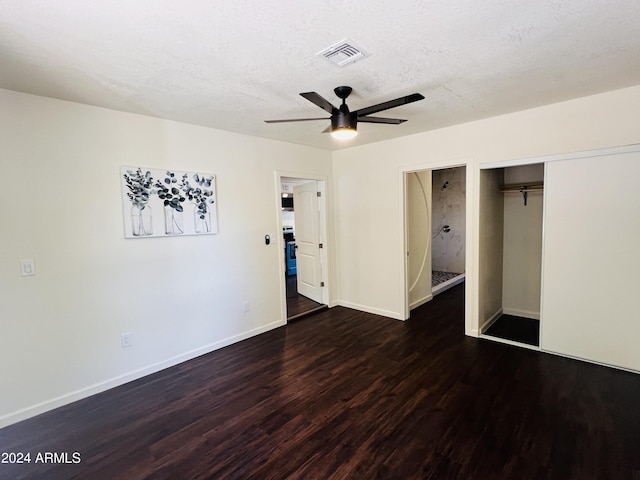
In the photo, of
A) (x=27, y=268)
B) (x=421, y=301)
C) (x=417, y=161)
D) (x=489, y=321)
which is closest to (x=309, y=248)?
(x=421, y=301)

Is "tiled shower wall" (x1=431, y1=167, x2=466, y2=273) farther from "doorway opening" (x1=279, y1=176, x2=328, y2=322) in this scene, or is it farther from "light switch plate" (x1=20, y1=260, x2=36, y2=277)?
"light switch plate" (x1=20, y1=260, x2=36, y2=277)

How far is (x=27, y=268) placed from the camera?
2.40m

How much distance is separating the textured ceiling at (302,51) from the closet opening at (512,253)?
145 centimetres

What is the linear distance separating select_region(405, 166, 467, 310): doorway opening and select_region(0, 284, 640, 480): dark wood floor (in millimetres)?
1789

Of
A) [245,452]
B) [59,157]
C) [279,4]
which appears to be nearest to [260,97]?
[279,4]

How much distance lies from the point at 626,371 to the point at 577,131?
2265 mm

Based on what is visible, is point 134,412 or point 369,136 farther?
point 369,136

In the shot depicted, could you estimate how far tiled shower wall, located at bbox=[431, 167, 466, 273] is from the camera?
675 cm

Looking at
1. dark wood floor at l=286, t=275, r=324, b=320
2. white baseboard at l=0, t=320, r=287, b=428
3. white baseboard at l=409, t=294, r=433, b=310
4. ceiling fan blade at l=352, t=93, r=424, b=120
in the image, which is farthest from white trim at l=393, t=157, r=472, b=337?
white baseboard at l=0, t=320, r=287, b=428

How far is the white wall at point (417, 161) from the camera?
2758 mm

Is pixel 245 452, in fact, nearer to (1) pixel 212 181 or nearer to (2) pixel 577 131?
(1) pixel 212 181

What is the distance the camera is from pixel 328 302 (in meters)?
4.93

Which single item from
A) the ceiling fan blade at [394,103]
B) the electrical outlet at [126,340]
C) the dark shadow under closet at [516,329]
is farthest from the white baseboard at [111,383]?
the dark shadow under closet at [516,329]

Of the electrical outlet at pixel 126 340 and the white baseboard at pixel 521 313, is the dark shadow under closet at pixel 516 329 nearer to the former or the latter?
the white baseboard at pixel 521 313
